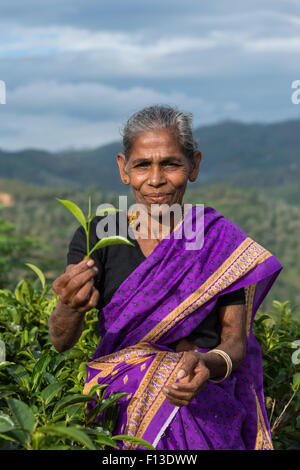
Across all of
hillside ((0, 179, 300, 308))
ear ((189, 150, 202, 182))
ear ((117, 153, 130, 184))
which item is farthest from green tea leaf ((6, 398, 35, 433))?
hillside ((0, 179, 300, 308))

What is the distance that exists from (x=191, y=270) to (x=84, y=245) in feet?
1.32

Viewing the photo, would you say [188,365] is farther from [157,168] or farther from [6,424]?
[157,168]

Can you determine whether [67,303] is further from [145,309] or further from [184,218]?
[184,218]

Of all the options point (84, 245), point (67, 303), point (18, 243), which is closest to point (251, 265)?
point (84, 245)

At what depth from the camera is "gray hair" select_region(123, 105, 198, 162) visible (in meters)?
2.15

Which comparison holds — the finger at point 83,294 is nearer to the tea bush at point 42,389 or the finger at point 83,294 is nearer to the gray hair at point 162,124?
the tea bush at point 42,389

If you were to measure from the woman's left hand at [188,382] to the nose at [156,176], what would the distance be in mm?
653

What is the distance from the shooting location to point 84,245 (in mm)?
2150

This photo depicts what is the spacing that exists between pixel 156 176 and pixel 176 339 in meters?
0.59

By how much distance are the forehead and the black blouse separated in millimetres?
365

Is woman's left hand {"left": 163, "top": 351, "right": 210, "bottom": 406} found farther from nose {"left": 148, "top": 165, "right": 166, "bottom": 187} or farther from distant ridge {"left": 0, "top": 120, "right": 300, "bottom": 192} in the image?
distant ridge {"left": 0, "top": 120, "right": 300, "bottom": 192}

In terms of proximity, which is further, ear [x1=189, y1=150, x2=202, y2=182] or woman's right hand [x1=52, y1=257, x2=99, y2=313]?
ear [x1=189, y1=150, x2=202, y2=182]

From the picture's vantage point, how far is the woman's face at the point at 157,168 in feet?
7.01

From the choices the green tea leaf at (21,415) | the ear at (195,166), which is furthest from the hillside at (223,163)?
the green tea leaf at (21,415)
